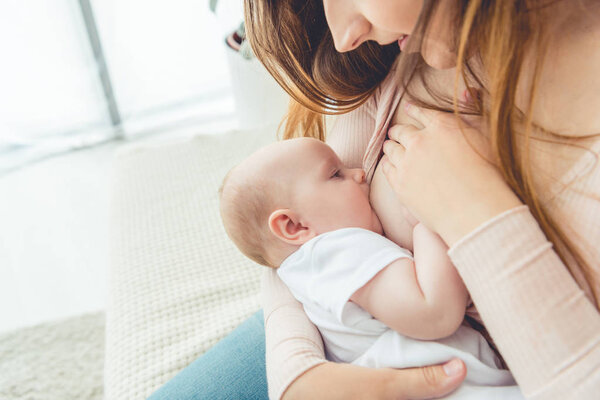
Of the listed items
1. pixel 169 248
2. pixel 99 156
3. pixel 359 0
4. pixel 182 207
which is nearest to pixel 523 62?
pixel 359 0

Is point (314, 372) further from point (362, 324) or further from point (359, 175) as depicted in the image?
point (359, 175)

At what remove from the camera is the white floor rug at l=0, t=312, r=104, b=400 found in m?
1.59

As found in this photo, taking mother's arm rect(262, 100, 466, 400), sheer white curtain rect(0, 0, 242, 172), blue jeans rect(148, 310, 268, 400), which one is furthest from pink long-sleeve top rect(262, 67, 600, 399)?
sheer white curtain rect(0, 0, 242, 172)

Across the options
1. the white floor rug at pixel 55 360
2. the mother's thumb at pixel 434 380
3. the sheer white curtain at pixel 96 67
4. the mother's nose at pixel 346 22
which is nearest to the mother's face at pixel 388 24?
the mother's nose at pixel 346 22

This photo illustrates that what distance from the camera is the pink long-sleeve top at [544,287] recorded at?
0.52 metres

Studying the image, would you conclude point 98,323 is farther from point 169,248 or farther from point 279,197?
point 279,197

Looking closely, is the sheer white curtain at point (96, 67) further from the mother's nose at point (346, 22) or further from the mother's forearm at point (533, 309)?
the mother's forearm at point (533, 309)

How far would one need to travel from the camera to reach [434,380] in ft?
2.05

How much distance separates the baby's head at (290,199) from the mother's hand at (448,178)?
10 cm

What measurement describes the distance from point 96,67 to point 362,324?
2.66m

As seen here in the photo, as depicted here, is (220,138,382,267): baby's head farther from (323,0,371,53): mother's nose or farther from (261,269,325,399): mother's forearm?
(323,0,371,53): mother's nose

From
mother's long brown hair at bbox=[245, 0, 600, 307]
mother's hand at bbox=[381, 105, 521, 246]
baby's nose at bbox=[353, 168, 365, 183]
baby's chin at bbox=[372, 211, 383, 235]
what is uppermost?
mother's long brown hair at bbox=[245, 0, 600, 307]

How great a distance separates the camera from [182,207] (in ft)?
4.90

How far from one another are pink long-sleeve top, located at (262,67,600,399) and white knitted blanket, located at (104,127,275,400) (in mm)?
677
